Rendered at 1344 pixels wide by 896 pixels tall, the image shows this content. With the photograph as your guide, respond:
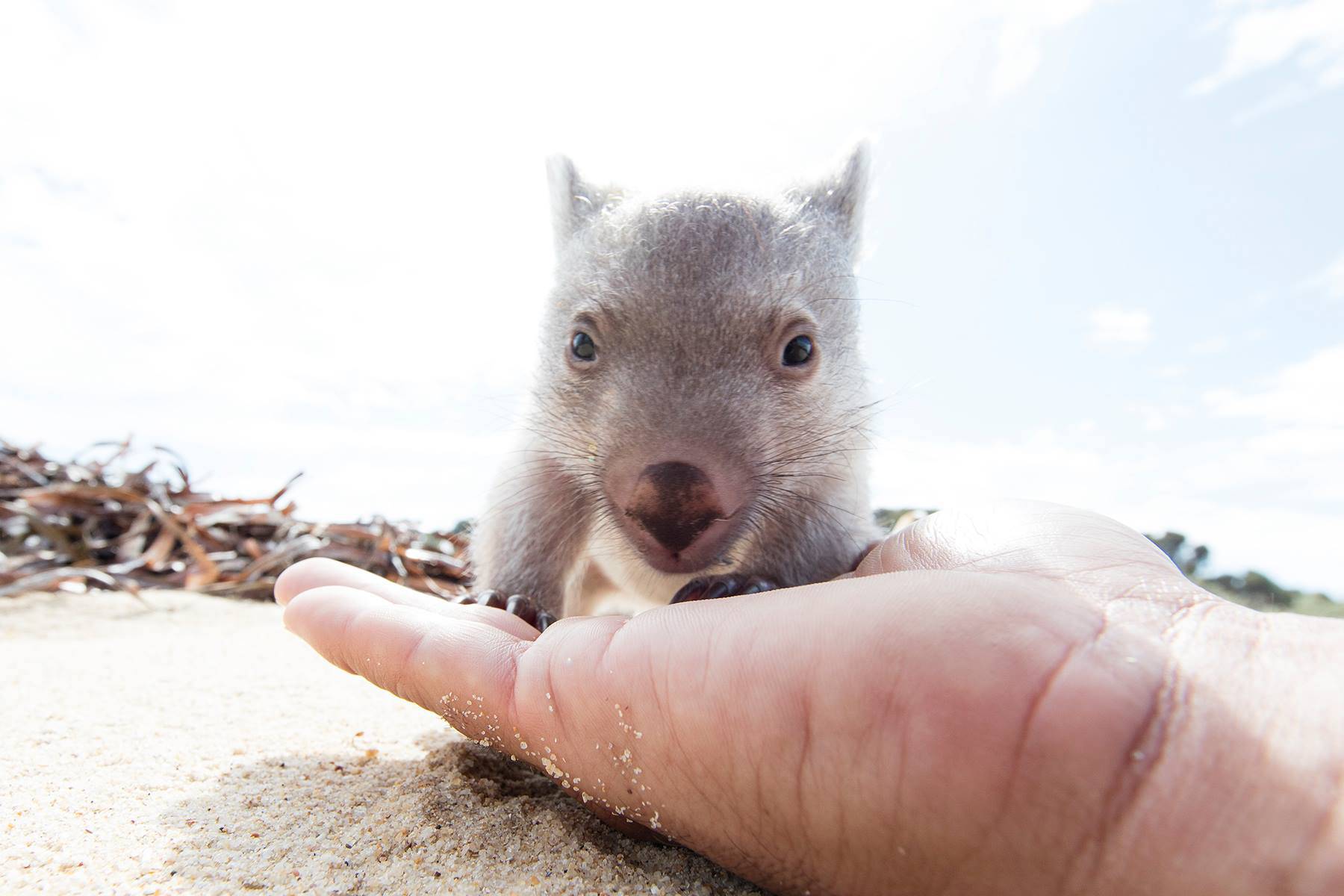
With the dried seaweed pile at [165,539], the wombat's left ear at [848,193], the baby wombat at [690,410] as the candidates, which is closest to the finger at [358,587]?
the baby wombat at [690,410]

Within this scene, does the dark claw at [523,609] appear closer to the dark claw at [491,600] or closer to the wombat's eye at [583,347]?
the dark claw at [491,600]

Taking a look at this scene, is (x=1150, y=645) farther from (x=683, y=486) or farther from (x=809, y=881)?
(x=683, y=486)

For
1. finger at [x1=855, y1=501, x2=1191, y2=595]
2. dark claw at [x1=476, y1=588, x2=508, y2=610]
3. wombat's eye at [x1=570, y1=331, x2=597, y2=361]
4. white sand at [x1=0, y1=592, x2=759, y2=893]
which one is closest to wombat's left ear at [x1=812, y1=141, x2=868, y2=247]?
wombat's eye at [x1=570, y1=331, x2=597, y2=361]

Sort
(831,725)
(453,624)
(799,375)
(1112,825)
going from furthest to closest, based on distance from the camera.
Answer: (799,375) → (453,624) → (831,725) → (1112,825)

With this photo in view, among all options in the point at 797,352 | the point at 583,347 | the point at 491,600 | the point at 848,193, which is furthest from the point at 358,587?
the point at 848,193

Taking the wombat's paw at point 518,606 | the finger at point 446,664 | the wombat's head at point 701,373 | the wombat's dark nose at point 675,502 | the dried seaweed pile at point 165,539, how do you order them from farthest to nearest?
the dried seaweed pile at point 165,539
the wombat's paw at point 518,606
the wombat's head at point 701,373
the wombat's dark nose at point 675,502
the finger at point 446,664

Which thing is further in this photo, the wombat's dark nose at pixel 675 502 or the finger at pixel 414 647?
the wombat's dark nose at pixel 675 502

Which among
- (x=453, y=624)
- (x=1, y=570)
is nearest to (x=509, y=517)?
(x=453, y=624)

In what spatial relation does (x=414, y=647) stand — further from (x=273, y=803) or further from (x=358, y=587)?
(x=358, y=587)
